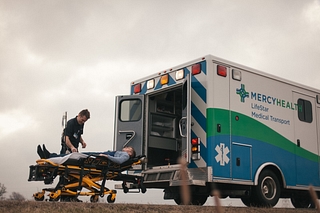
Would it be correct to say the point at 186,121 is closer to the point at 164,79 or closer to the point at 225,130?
the point at 225,130

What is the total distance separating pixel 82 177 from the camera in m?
6.20

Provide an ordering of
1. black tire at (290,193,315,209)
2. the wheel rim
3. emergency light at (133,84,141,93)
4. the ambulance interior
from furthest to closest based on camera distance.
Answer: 1. black tire at (290,193,315,209)
2. emergency light at (133,84,141,93)
3. the ambulance interior
4. the wheel rim

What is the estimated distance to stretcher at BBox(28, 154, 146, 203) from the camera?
6.01 m

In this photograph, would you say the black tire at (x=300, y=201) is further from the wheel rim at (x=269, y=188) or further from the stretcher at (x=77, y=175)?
the stretcher at (x=77, y=175)

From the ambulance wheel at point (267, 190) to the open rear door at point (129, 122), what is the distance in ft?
7.91

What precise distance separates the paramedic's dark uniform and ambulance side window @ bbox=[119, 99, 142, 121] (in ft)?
5.16

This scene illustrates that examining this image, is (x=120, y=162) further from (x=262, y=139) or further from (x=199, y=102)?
(x=262, y=139)

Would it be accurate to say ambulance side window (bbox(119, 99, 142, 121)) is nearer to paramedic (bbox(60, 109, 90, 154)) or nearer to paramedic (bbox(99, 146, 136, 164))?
paramedic (bbox(60, 109, 90, 154))

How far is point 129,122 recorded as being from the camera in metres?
8.61

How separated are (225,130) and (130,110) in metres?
2.23

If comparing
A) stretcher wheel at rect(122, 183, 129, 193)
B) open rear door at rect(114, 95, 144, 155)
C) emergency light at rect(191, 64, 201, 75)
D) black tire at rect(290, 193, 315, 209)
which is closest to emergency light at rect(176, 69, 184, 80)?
emergency light at rect(191, 64, 201, 75)

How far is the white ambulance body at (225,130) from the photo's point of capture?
7.39 meters

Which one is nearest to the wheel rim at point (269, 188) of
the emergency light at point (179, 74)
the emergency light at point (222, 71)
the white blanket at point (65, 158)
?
the emergency light at point (222, 71)

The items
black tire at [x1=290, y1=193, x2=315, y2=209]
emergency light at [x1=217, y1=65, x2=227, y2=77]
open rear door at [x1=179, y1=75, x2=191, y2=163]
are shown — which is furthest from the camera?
black tire at [x1=290, y1=193, x2=315, y2=209]
